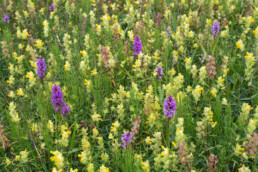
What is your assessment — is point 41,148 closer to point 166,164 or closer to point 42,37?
point 166,164

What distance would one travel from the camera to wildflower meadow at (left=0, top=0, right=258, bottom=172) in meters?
2.32

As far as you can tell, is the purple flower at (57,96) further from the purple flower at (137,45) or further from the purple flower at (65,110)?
the purple flower at (137,45)

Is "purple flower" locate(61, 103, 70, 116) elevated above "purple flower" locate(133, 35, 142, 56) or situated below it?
below

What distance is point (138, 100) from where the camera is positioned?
2.90m

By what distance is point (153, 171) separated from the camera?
91.3 inches

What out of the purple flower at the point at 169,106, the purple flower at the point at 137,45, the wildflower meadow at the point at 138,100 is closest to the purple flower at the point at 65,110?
the wildflower meadow at the point at 138,100

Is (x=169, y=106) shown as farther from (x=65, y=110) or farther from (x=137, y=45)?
(x=137, y=45)

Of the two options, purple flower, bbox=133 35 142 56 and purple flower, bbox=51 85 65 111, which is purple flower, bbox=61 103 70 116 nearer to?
purple flower, bbox=51 85 65 111

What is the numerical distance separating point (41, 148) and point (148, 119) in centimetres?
100

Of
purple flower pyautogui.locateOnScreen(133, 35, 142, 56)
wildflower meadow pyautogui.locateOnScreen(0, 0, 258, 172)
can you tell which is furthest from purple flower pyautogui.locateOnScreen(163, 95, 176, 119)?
purple flower pyautogui.locateOnScreen(133, 35, 142, 56)

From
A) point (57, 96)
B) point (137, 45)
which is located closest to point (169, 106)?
point (57, 96)

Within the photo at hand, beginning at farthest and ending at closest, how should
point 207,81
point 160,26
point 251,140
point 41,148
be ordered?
point 160,26, point 207,81, point 41,148, point 251,140

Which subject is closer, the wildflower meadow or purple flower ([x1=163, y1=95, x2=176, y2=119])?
purple flower ([x1=163, y1=95, x2=176, y2=119])

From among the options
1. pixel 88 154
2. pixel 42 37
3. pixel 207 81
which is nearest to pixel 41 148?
pixel 88 154
